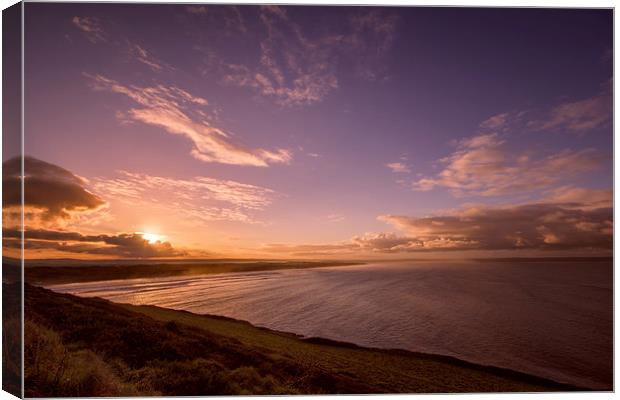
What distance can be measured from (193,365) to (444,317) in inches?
312

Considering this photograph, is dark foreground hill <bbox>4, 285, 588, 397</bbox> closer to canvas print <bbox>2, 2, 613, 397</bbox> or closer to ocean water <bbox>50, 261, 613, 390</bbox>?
canvas print <bbox>2, 2, 613, 397</bbox>

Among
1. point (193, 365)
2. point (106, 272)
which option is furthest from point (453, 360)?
point (106, 272)

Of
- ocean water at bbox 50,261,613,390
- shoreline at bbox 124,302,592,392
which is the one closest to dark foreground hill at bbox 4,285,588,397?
shoreline at bbox 124,302,592,392

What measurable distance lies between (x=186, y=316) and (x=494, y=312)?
8965 mm

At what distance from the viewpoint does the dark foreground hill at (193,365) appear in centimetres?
428

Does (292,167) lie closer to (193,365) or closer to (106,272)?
(193,365)

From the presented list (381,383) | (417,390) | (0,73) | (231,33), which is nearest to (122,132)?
(0,73)

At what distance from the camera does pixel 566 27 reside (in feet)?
17.4

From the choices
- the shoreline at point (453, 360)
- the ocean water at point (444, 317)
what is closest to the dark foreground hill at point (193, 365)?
the shoreline at point (453, 360)

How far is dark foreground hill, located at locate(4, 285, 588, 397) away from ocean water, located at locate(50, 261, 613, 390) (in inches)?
35.5

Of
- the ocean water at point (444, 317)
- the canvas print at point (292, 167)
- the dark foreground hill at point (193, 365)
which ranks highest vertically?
the canvas print at point (292, 167)

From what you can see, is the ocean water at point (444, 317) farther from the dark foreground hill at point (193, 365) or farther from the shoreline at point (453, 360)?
the dark foreground hill at point (193, 365)

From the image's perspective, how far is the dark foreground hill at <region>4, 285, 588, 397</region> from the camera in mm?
4281

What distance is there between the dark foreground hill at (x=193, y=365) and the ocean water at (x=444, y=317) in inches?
35.5
